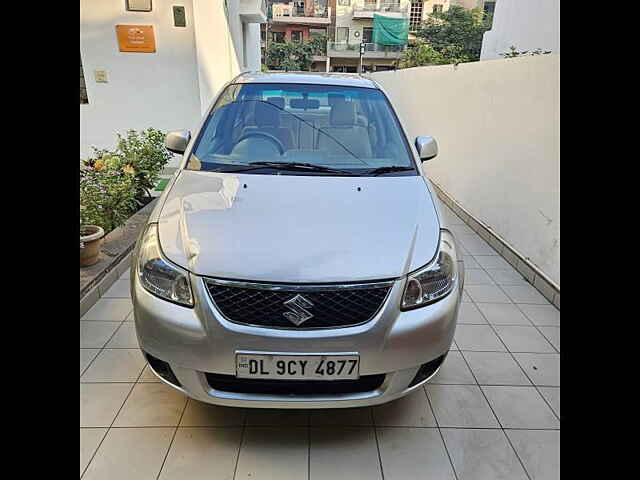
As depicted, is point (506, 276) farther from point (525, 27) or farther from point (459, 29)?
point (459, 29)

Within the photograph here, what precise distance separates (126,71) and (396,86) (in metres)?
5.60

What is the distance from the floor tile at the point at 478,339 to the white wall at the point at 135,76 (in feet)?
16.7

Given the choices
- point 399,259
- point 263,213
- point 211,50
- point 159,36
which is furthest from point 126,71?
point 399,259

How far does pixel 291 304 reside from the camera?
63.6 inches

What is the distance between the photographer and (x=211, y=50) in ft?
21.8

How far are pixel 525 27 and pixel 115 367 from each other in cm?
850

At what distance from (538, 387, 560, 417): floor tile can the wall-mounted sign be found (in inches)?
242

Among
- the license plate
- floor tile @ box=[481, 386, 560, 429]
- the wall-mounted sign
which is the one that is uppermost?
the wall-mounted sign

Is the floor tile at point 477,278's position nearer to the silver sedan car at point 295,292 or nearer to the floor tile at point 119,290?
the silver sedan car at point 295,292

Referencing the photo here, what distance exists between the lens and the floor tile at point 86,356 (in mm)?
2370

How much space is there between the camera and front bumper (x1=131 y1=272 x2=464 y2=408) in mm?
1599

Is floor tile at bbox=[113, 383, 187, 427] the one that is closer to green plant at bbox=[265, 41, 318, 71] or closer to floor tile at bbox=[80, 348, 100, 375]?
floor tile at bbox=[80, 348, 100, 375]

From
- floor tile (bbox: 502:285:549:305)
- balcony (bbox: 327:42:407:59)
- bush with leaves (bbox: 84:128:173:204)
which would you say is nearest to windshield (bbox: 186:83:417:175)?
floor tile (bbox: 502:285:549:305)
